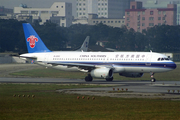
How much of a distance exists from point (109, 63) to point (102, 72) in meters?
2.84

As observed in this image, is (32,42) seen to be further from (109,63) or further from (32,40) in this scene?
(109,63)

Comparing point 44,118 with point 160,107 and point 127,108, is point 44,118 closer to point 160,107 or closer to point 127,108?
point 127,108

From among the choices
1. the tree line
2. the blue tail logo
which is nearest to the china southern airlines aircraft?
the blue tail logo

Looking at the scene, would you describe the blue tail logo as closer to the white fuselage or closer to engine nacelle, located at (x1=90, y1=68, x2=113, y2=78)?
the white fuselage

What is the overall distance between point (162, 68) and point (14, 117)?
33.9 m

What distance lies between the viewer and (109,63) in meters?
56.2

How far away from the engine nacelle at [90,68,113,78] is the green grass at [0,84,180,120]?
18.3 meters

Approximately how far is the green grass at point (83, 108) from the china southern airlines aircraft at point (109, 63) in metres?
20.4

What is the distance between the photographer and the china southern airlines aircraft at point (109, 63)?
54.2 metres

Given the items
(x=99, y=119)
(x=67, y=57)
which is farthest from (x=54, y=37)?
(x=99, y=119)

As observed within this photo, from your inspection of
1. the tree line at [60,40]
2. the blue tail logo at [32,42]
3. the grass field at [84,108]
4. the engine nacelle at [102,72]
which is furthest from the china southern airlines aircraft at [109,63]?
the tree line at [60,40]

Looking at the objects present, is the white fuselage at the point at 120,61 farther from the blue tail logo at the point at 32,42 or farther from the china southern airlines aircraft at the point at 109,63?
the blue tail logo at the point at 32,42

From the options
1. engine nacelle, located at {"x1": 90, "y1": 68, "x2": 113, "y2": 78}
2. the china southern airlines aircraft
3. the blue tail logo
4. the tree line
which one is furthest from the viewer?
the tree line

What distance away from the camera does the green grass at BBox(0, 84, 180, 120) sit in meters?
24.5
